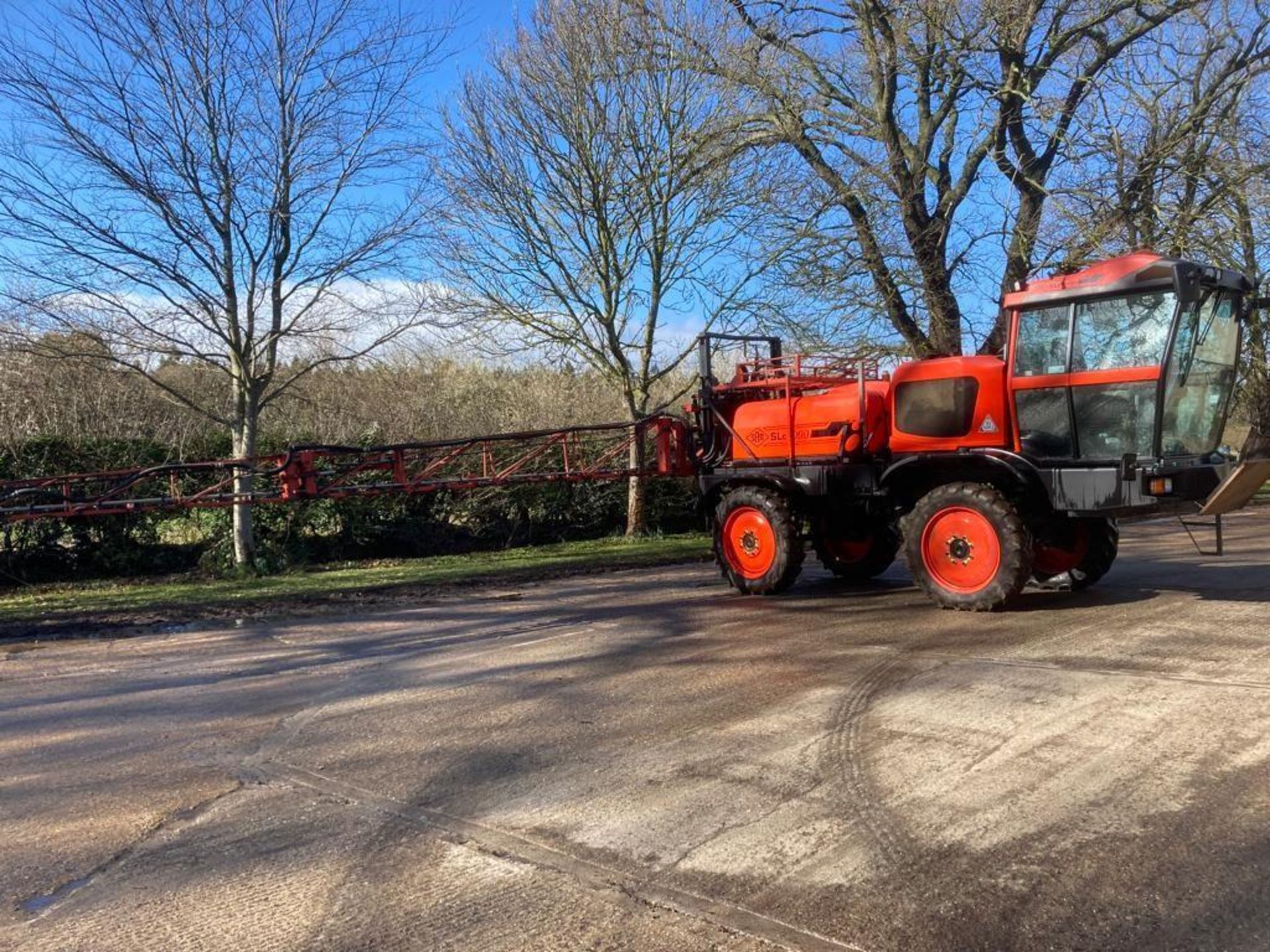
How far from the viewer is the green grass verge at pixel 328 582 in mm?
12227

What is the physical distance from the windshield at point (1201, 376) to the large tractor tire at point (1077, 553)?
4.44 ft

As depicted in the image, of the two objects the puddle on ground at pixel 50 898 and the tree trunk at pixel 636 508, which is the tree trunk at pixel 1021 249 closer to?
the tree trunk at pixel 636 508

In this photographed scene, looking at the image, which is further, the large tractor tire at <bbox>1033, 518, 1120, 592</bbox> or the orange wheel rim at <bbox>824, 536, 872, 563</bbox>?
the orange wheel rim at <bbox>824, 536, 872, 563</bbox>

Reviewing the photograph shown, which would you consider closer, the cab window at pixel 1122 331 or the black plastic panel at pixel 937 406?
the cab window at pixel 1122 331

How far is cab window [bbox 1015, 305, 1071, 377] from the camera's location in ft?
28.7

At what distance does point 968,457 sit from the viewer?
30.1 ft

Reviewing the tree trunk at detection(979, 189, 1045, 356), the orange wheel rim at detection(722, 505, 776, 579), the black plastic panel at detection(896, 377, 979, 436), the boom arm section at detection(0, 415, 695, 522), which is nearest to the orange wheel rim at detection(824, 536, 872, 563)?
the orange wheel rim at detection(722, 505, 776, 579)

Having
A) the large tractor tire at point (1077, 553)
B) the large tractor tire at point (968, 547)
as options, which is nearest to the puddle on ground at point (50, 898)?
the large tractor tire at point (968, 547)

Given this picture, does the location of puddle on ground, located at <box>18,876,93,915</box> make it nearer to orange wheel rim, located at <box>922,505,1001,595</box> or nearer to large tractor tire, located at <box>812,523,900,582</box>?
orange wheel rim, located at <box>922,505,1001,595</box>

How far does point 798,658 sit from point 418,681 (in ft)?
9.42

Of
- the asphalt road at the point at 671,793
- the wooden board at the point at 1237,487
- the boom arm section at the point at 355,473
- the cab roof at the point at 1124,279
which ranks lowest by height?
the asphalt road at the point at 671,793

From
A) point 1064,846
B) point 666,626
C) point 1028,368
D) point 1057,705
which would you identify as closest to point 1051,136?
point 1028,368

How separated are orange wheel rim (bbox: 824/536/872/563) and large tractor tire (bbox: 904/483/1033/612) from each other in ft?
7.10

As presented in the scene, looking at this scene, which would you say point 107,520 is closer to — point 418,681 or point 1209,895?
point 418,681
